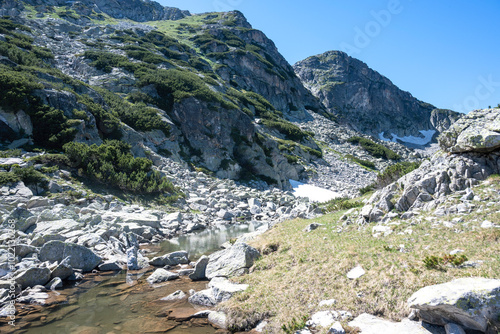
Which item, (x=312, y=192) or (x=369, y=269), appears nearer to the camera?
(x=369, y=269)

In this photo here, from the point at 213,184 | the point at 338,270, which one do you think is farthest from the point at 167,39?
the point at 338,270

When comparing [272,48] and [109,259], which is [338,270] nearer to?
[109,259]

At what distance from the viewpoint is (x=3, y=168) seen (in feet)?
65.4

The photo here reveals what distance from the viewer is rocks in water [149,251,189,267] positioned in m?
13.1

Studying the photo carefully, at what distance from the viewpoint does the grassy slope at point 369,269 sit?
21.2 feet

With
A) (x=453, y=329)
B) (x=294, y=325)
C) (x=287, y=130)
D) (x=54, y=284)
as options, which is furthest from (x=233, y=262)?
(x=287, y=130)

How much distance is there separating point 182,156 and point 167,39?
218 ft

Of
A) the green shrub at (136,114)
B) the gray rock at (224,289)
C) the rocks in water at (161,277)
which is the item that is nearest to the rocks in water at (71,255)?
the rocks in water at (161,277)

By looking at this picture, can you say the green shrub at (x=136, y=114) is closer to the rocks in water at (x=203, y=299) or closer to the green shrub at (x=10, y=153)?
A: the green shrub at (x=10, y=153)

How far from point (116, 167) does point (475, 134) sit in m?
29.2

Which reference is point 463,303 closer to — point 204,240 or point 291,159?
point 204,240

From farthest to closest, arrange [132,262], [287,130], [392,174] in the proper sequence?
1. [287,130]
2. [392,174]
3. [132,262]

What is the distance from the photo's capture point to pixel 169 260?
13188 millimetres

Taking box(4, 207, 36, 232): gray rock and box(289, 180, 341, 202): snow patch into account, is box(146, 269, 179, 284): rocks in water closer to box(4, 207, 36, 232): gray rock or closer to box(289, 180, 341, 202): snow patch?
box(4, 207, 36, 232): gray rock
